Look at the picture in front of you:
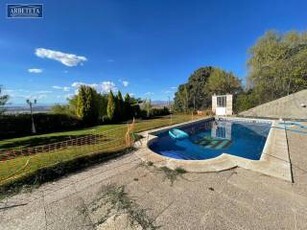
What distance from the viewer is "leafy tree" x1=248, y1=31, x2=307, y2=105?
2073 cm

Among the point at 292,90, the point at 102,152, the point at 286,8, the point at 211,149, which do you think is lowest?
the point at 211,149

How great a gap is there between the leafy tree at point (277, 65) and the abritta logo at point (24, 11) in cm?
2091

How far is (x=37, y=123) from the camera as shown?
13.3 m

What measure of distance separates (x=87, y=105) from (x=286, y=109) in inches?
701

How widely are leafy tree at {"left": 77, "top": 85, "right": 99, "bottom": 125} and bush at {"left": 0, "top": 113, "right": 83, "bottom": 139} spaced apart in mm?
645

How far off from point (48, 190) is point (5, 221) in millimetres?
991

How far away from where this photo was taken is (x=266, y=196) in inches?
134

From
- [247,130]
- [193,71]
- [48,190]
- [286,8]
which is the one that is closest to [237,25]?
[286,8]

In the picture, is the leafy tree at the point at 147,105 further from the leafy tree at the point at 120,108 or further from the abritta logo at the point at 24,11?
the abritta logo at the point at 24,11

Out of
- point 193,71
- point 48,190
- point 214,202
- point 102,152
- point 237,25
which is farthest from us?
point 193,71

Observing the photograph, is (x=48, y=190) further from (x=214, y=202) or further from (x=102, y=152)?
(x=214, y=202)

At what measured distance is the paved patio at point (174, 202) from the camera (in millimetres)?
2758

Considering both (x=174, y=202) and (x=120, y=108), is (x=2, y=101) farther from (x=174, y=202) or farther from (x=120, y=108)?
(x=174, y=202)

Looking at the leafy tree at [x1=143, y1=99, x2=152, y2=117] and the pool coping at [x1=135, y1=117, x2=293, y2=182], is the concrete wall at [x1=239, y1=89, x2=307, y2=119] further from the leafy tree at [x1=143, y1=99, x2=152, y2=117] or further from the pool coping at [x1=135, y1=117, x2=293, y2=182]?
the pool coping at [x1=135, y1=117, x2=293, y2=182]
